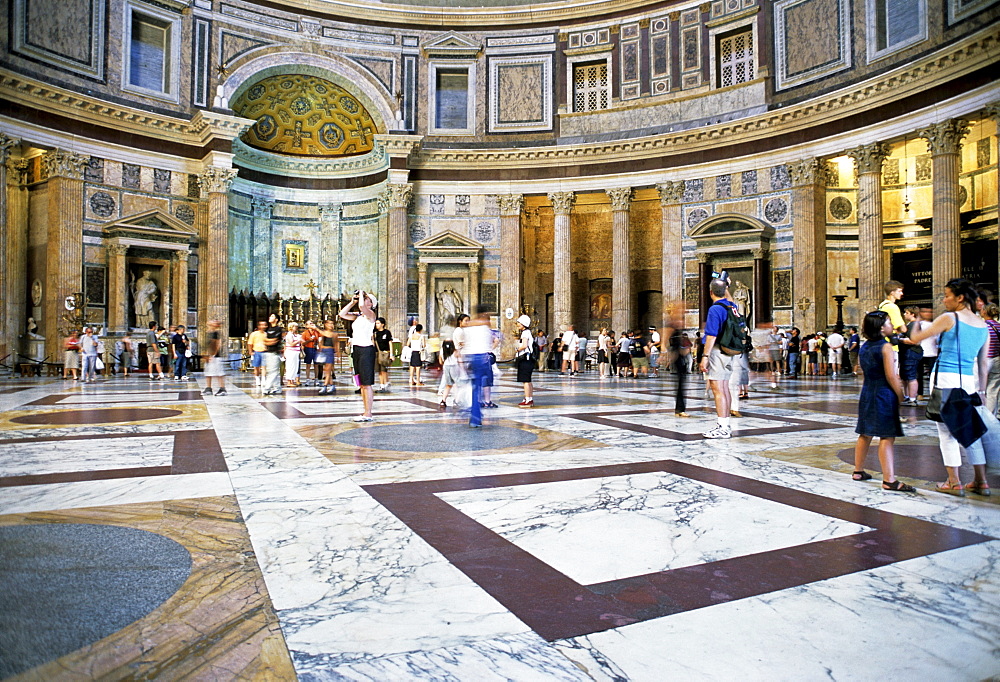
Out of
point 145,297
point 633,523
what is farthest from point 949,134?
point 145,297

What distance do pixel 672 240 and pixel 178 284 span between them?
1827 centimetres

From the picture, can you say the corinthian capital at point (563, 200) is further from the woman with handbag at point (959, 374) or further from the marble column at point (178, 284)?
the woman with handbag at point (959, 374)

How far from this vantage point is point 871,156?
2062 centimetres

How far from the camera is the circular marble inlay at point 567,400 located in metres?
10.2

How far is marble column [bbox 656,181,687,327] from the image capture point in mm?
24953

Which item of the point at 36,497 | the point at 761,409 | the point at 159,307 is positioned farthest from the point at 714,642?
the point at 159,307

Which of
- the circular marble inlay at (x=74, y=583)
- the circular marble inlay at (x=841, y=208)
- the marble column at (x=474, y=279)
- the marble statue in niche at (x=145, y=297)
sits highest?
the circular marble inlay at (x=841, y=208)

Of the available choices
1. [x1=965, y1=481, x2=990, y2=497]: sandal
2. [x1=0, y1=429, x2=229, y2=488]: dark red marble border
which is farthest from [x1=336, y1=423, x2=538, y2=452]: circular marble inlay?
[x1=965, y1=481, x2=990, y2=497]: sandal

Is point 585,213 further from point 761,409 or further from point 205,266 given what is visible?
point 761,409

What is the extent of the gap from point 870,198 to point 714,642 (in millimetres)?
22427

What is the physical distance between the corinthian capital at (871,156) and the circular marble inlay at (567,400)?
14939 mm

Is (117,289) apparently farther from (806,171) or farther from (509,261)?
(806,171)

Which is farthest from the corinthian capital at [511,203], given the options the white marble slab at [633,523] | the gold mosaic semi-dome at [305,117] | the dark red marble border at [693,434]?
the white marble slab at [633,523]

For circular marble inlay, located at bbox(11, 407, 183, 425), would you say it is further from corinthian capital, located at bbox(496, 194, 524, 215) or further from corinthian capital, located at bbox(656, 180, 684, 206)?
corinthian capital, located at bbox(656, 180, 684, 206)
